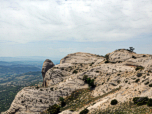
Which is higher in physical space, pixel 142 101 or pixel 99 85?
pixel 142 101

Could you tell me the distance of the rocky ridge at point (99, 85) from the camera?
35625mm

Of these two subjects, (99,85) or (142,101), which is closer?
(142,101)

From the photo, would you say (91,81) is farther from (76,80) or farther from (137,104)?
(137,104)

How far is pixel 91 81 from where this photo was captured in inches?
2308

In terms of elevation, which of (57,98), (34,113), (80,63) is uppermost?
(80,63)

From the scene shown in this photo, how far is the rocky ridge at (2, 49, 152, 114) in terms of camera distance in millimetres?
35625

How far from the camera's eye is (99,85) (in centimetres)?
5744

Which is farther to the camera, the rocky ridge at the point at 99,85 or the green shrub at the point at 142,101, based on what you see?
the rocky ridge at the point at 99,85

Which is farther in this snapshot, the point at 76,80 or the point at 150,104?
the point at 76,80

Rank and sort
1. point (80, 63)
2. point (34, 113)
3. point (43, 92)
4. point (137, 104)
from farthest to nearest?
1. point (80, 63)
2. point (43, 92)
3. point (34, 113)
4. point (137, 104)

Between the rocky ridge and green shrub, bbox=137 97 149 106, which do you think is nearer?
green shrub, bbox=137 97 149 106

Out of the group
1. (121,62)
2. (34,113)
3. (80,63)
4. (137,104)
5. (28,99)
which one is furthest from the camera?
(80,63)

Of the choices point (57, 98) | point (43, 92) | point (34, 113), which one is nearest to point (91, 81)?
point (57, 98)

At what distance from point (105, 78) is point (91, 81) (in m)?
8.95
